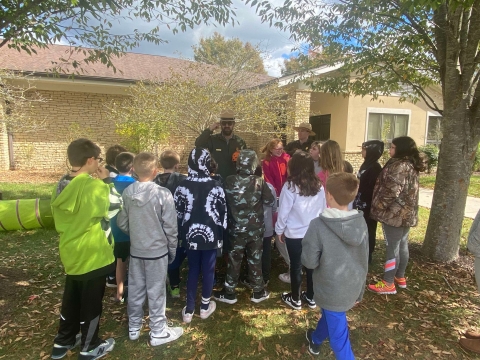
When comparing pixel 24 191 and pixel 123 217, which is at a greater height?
pixel 123 217

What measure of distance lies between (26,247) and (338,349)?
492 cm

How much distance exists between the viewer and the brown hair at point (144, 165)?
2.67 m

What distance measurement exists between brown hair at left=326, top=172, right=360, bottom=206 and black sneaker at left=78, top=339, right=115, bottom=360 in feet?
7.43

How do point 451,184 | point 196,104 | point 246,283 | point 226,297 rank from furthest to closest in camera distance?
point 196,104 → point 451,184 → point 246,283 → point 226,297

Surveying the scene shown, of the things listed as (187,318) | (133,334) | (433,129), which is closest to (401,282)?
(187,318)

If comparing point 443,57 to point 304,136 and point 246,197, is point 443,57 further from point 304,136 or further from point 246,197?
point 246,197

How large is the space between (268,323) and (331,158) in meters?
1.93

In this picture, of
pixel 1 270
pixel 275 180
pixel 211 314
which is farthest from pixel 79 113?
pixel 211 314

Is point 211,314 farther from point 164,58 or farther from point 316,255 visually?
point 164,58

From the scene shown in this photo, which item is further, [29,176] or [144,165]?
[29,176]

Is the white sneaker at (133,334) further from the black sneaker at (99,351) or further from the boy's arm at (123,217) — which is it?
the boy's arm at (123,217)

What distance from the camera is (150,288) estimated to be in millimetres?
2703

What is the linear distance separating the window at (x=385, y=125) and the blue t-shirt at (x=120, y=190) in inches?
506

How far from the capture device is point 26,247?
493 cm
